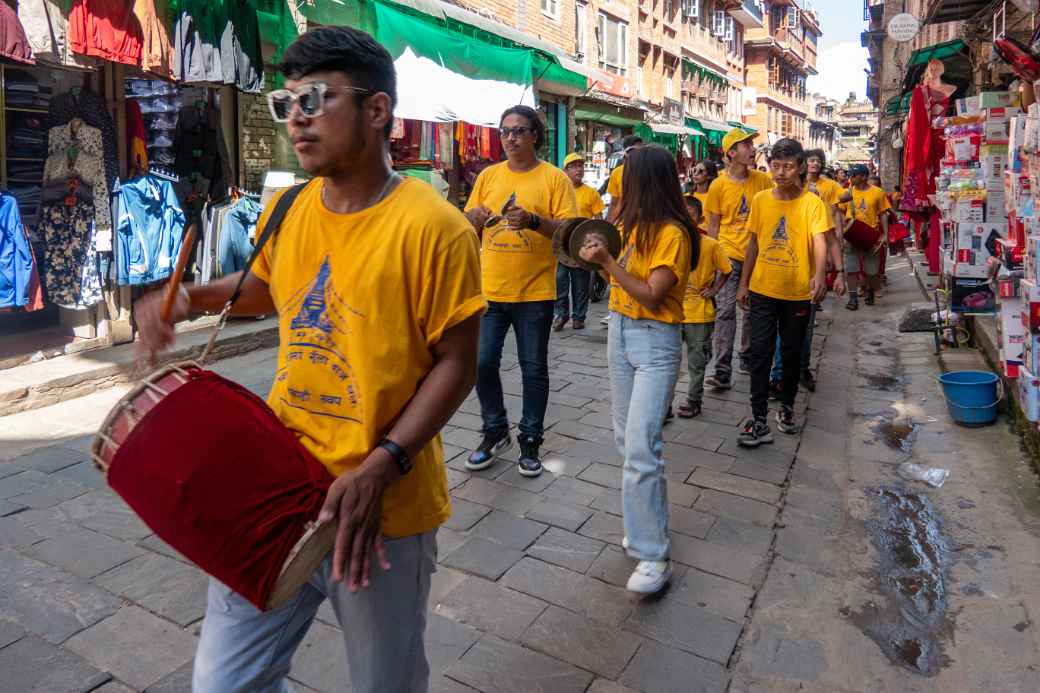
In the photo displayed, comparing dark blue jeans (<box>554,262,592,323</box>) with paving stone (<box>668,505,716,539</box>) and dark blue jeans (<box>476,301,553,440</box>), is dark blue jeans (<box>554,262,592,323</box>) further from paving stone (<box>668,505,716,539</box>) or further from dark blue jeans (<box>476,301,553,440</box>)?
paving stone (<box>668,505,716,539</box>)

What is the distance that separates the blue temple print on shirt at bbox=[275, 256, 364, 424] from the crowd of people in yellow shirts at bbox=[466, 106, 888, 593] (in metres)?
1.83

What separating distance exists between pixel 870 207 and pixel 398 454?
38.8 feet

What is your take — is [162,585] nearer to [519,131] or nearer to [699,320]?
[519,131]

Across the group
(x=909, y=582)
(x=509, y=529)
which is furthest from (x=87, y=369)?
(x=909, y=582)

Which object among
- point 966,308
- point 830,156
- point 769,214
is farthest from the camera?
point 830,156

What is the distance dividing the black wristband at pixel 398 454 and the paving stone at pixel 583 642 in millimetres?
1595

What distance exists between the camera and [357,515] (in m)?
1.64

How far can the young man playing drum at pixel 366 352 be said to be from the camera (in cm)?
175

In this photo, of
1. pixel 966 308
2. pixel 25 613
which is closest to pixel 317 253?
pixel 25 613

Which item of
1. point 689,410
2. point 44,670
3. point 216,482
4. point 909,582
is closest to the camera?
point 216,482

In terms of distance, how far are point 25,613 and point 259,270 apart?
219 cm

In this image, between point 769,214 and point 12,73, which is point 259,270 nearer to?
point 769,214

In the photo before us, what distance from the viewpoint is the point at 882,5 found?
113ft

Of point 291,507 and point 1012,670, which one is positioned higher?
point 291,507
